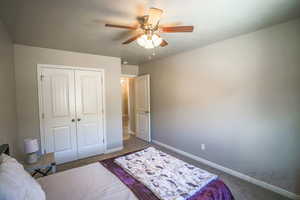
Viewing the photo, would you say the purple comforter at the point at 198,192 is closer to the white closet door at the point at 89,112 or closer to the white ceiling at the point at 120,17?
the white ceiling at the point at 120,17

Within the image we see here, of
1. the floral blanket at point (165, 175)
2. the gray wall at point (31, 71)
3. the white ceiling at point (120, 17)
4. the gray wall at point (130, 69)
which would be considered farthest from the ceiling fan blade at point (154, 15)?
the gray wall at point (130, 69)

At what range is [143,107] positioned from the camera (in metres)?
4.50

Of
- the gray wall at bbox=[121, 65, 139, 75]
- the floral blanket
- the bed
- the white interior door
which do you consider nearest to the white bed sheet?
the bed

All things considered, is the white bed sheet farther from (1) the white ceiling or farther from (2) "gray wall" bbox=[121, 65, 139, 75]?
(2) "gray wall" bbox=[121, 65, 139, 75]

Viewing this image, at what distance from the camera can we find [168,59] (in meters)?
3.69

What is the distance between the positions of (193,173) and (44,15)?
2.55 meters

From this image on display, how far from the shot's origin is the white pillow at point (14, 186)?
2.80 ft

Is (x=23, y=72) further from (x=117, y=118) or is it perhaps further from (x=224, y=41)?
(x=224, y=41)

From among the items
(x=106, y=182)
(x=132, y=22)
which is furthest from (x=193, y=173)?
(x=132, y=22)

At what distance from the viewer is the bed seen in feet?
4.09

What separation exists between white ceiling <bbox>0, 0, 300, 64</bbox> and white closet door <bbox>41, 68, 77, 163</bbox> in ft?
2.44

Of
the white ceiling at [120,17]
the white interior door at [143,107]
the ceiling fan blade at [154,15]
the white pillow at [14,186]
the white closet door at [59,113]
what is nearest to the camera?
the white pillow at [14,186]

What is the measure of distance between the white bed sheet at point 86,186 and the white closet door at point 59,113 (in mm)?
1717

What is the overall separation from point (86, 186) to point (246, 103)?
99.6 inches
